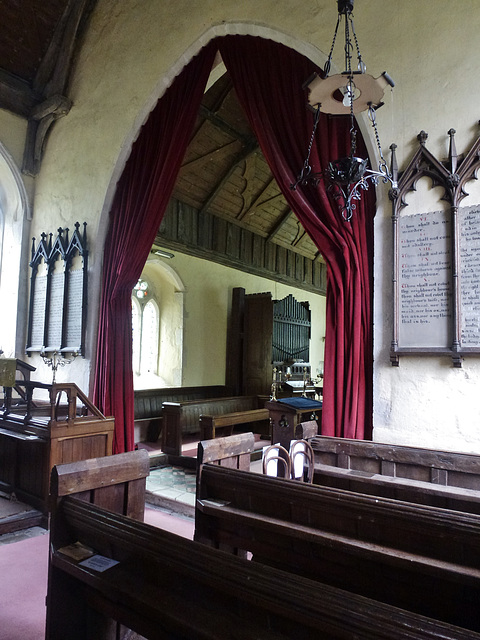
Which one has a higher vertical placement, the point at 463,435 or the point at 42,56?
the point at 42,56

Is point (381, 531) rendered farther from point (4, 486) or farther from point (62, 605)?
point (4, 486)

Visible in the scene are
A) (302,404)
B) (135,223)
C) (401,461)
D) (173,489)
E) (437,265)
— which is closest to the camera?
(401,461)

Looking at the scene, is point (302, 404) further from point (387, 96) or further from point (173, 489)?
point (387, 96)

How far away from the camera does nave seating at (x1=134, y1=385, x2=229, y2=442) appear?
6.90 meters

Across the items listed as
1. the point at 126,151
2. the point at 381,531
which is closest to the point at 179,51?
the point at 126,151

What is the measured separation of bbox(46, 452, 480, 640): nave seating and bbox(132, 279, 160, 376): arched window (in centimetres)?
637

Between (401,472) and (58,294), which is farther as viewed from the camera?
(58,294)

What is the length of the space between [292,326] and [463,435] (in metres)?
6.35

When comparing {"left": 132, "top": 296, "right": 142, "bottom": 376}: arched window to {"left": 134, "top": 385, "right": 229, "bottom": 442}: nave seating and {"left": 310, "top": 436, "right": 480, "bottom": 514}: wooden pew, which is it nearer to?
{"left": 134, "top": 385, "right": 229, "bottom": 442}: nave seating

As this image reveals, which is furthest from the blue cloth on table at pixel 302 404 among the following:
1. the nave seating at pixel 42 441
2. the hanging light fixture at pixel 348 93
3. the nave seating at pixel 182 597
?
the nave seating at pixel 182 597

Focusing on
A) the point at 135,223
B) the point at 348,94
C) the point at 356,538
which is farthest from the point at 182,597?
the point at 135,223

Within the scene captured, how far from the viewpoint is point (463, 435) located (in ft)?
9.08

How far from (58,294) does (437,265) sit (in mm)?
4467

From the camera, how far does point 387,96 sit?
10.6 ft
